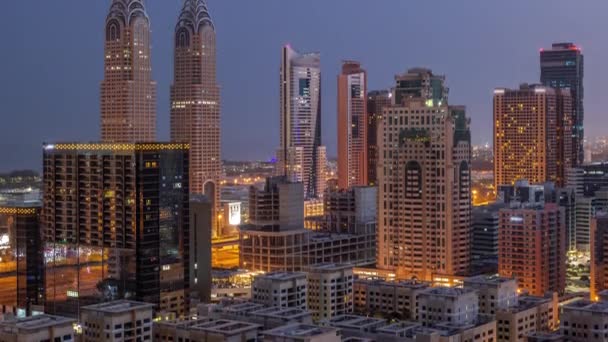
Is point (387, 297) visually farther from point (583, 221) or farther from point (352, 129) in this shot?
point (352, 129)

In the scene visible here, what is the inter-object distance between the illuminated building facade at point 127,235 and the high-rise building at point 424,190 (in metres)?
14.1

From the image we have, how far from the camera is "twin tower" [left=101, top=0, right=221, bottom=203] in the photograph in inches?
2633

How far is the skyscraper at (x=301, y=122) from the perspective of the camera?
77.9 m

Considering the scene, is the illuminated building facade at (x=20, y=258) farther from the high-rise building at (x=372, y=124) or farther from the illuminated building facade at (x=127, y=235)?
the high-rise building at (x=372, y=124)

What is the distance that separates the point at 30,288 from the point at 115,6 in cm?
3464

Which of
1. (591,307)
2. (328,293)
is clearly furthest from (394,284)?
(591,307)

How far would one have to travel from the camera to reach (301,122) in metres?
79.8

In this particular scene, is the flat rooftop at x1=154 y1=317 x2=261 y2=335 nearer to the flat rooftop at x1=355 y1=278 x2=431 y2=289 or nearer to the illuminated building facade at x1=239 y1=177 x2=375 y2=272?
the flat rooftop at x1=355 y1=278 x2=431 y2=289

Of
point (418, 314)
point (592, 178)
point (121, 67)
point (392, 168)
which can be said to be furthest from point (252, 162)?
point (418, 314)

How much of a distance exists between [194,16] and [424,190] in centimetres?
3254

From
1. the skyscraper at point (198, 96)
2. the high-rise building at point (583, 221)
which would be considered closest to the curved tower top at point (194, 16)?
the skyscraper at point (198, 96)

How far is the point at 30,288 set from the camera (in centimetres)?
3728

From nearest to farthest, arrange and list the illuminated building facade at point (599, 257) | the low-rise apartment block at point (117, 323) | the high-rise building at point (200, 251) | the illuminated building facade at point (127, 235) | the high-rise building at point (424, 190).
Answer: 1. the low-rise apartment block at point (117, 323)
2. the illuminated building facade at point (127, 235)
3. the high-rise building at point (200, 251)
4. the illuminated building facade at point (599, 257)
5. the high-rise building at point (424, 190)

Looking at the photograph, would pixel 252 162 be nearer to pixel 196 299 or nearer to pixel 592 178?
pixel 592 178
